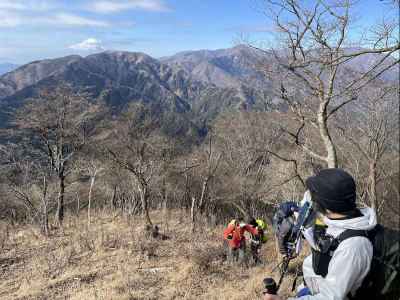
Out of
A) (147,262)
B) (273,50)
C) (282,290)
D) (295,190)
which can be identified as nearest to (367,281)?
(282,290)

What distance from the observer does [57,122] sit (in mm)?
18125

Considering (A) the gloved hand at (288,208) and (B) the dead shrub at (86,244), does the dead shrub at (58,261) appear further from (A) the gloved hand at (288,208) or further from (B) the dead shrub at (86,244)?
(A) the gloved hand at (288,208)

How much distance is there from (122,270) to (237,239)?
261cm

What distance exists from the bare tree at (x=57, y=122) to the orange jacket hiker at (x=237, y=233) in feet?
37.0

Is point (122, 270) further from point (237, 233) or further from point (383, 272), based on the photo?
point (383, 272)

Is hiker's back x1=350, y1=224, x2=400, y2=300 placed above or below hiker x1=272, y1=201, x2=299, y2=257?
above

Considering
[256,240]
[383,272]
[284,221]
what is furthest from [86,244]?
[383,272]

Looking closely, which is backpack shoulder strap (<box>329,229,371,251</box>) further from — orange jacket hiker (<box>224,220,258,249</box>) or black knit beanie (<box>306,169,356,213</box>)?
orange jacket hiker (<box>224,220,258,249</box>)

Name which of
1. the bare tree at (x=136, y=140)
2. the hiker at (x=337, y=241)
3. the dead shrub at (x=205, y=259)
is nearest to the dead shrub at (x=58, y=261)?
the dead shrub at (x=205, y=259)

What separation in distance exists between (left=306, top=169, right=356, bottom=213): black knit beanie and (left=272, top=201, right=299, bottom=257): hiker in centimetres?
112

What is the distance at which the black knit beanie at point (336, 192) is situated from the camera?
208 centimetres

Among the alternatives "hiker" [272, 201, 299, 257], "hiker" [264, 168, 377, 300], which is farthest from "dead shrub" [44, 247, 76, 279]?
"hiker" [264, 168, 377, 300]

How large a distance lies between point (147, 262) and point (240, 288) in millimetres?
2579

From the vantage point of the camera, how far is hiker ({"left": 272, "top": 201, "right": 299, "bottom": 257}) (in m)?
3.31
